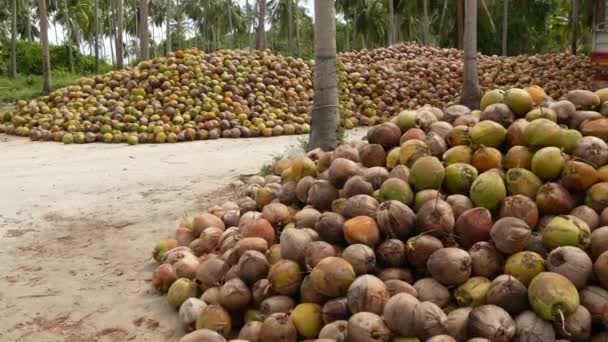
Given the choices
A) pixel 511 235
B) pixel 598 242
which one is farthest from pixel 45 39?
pixel 598 242

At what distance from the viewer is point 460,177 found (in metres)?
3.09

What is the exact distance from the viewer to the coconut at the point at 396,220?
2.92 meters

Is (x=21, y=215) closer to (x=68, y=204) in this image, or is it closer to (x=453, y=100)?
(x=68, y=204)

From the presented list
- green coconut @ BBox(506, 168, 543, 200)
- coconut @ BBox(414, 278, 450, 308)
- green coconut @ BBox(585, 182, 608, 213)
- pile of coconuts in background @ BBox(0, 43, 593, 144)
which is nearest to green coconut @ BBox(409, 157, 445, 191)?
green coconut @ BBox(506, 168, 543, 200)

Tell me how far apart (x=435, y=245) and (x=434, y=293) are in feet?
0.85

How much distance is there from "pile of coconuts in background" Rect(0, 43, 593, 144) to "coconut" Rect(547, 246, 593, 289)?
7.83 meters

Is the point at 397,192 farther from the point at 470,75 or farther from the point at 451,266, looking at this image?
the point at 470,75

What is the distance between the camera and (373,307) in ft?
8.44

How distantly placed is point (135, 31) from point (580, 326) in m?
61.6

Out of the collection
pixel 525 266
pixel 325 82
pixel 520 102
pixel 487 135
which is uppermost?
pixel 325 82

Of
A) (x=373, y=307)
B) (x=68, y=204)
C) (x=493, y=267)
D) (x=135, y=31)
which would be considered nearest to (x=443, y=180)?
(x=493, y=267)

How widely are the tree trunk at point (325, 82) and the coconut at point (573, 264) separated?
358 centimetres

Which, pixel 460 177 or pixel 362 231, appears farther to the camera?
pixel 460 177

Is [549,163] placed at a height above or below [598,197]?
above
